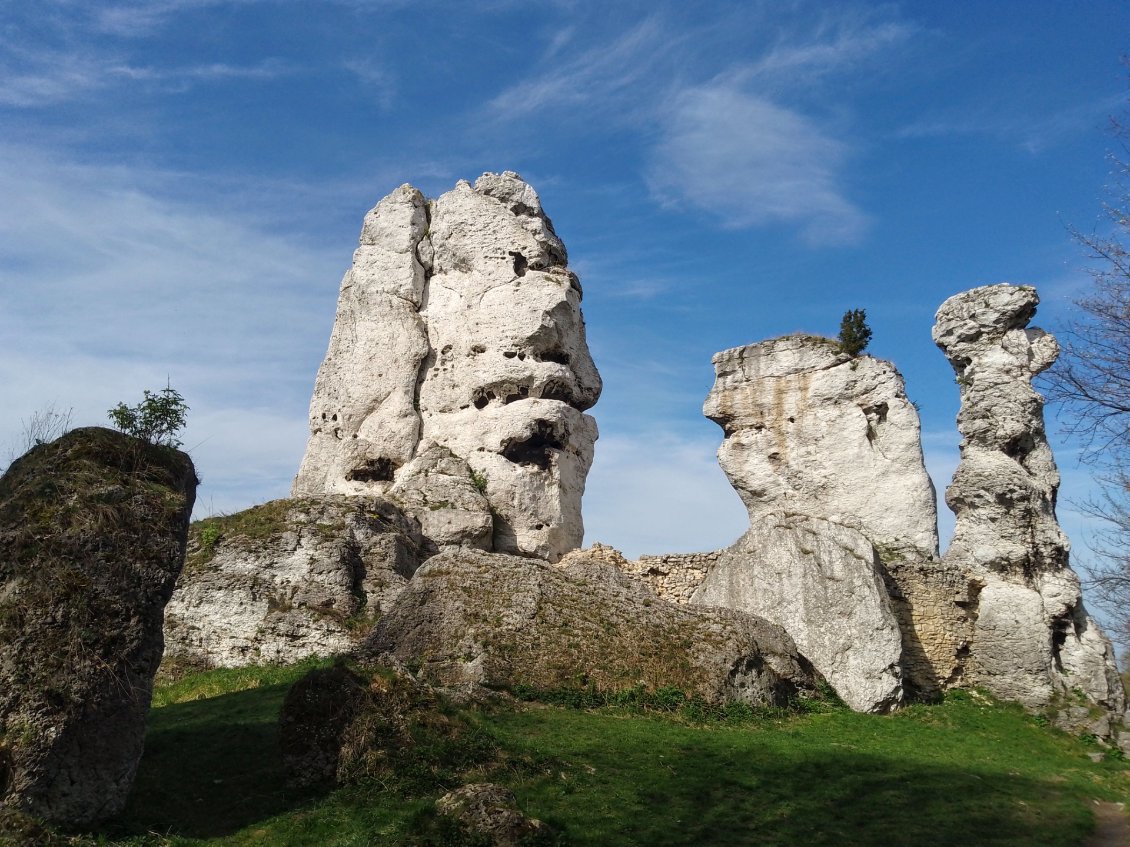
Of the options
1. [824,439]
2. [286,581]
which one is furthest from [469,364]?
[824,439]

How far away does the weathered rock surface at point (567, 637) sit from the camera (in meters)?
16.6

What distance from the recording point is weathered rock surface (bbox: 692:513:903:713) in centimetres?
1891

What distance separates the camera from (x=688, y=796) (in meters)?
12.1

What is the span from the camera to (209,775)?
12078mm

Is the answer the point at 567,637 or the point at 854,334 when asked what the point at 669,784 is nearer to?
the point at 567,637

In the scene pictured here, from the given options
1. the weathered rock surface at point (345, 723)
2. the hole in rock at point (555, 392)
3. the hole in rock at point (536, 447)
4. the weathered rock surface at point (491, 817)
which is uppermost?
the hole in rock at point (555, 392)

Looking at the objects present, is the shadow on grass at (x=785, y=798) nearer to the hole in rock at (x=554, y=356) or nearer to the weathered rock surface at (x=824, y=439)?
the weathered rock surface at (x=824, y=439)

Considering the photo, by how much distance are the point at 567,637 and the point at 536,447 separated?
9.39 meters

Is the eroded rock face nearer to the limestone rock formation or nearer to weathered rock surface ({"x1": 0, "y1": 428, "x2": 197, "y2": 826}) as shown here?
the limestone rock formation

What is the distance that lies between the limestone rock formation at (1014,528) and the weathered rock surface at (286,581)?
1207 cm

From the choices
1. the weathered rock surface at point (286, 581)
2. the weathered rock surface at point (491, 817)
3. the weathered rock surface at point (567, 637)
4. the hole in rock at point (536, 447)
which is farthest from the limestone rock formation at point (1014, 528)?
the weathered rock surface at point (491, 817)

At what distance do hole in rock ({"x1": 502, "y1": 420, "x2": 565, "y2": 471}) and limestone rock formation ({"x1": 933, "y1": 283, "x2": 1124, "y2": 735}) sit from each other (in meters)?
9.57

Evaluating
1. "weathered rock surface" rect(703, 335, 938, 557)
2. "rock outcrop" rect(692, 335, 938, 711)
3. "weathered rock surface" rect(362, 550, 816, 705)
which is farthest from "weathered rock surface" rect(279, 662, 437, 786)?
"weathered rock surface" rect(703, 335, 938, 557)

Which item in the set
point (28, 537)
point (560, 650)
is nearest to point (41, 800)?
point (28, 537)
